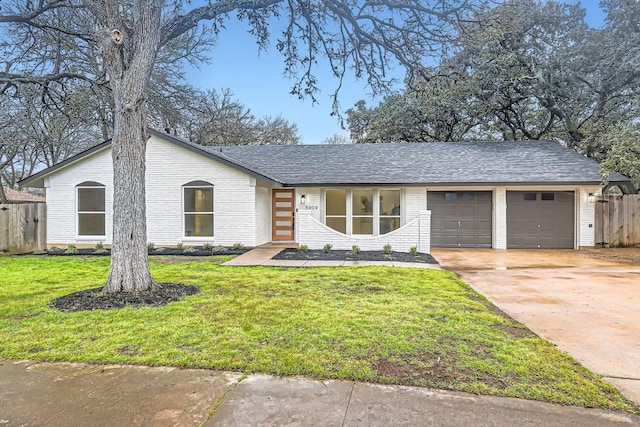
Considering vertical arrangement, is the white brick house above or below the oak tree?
below

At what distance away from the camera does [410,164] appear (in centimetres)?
1564

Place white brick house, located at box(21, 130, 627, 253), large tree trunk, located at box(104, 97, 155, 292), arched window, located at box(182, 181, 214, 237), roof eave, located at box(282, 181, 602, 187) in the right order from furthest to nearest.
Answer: arched window, located at box(182, 181, 214, 237) < white brick house, located at box(21, 130, 627, 253) < roof eave, located at box(282, 181, 602, 187) < large tree trunk, located at box(104, 97, 155, 292)

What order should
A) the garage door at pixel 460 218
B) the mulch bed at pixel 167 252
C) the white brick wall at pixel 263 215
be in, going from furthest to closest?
the garage door at pixel 460 218, the white brick wall at pixel 263 215, the mulch bed at pixel 167 252

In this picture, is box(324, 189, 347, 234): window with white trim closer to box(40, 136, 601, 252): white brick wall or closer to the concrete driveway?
box(40, 136, 601, 252): white brick wall

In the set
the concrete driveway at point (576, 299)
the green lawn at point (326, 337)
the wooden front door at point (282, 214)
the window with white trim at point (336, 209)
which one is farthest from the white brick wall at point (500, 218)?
the green lawn at point (326, 337)

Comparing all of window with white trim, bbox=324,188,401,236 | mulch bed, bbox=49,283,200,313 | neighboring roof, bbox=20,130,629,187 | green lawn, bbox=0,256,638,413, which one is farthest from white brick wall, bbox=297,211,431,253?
mulch bed, bbox=49,283,200,313

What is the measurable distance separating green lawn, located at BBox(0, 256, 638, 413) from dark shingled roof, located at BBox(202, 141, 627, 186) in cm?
796

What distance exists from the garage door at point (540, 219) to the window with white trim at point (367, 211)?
14.0 feet

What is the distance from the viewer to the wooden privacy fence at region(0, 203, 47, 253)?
12341 millimetres

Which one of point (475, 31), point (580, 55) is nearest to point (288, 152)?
point (475, 31)

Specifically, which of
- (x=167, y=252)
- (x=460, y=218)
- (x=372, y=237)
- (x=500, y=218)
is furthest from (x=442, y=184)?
(x=167, y=252)

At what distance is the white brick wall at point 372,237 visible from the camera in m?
12.0

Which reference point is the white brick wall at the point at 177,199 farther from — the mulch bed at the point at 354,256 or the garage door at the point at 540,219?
the mulch bed at the point at 354,256

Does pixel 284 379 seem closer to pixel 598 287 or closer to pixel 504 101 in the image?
pixel 598 287
